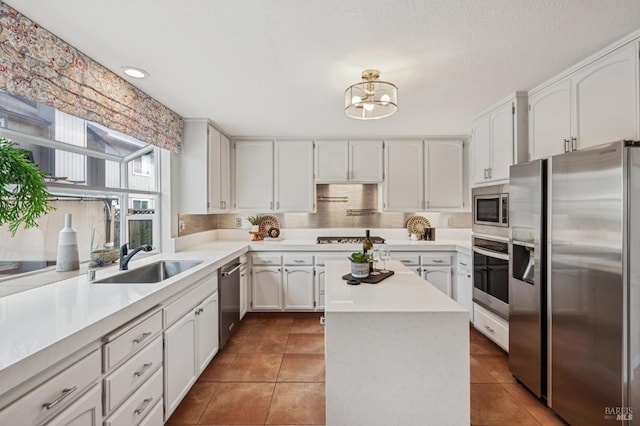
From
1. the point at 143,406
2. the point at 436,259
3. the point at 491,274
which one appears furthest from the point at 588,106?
the point at 143,406

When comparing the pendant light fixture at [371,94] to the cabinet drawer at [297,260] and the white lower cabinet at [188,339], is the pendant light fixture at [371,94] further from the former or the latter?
the cabinet drawer at [297,260]

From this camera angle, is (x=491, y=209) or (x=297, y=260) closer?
(x=491, y=209)

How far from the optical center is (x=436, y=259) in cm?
370

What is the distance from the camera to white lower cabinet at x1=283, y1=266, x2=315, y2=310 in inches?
145

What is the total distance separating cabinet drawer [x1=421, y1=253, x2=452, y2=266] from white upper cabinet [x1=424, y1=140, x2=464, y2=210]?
0.65m

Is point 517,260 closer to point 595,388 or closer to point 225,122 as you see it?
point 595,388

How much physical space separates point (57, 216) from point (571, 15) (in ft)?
10.8

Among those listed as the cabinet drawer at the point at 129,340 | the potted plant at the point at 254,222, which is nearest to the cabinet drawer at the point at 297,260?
the potted plant at the point at 254,222

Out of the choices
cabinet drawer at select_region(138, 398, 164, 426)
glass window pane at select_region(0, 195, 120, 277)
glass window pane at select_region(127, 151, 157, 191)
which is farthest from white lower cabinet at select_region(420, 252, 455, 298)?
glass window pane at select_region(0, 195, 120, 277)

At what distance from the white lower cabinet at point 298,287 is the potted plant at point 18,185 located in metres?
2.55

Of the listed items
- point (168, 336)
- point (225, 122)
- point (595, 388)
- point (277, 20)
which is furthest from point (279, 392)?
point (225, 122)

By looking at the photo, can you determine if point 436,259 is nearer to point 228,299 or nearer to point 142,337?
point 228,299

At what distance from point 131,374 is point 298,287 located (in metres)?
2.33

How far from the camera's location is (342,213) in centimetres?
426
